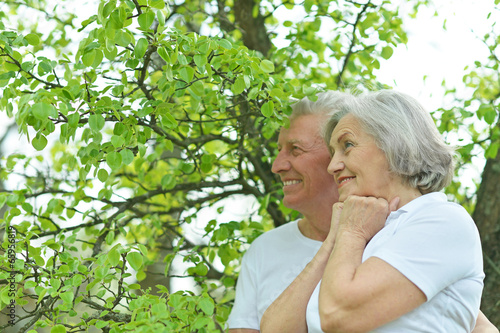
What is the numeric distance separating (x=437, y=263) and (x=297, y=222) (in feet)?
4.24

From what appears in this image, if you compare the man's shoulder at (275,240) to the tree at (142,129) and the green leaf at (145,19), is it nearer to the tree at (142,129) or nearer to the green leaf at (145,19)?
the tree at (142,129)

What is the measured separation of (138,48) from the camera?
2.13 m

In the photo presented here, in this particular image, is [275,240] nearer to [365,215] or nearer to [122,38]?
[365,215]

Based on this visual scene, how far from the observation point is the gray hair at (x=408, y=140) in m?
2.13

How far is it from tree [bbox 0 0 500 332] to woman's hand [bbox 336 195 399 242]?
23.0 inches

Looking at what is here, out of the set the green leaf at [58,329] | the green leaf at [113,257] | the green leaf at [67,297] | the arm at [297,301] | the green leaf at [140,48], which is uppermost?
the green leaf at [140,48]

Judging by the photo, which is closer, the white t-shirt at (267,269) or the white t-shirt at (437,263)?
the white t-shirt at (437,263)

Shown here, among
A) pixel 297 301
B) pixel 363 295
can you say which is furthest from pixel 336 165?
pixel 363 295

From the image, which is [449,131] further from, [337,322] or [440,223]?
[337,322]

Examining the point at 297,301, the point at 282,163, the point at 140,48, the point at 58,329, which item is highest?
the point at 140,48

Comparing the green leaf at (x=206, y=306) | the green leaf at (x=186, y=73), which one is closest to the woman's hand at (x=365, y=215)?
the green leaf at (x=206, y=306)

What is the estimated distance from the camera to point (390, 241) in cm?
185

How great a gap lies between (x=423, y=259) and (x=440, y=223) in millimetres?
153

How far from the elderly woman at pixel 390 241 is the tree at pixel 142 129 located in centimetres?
41
